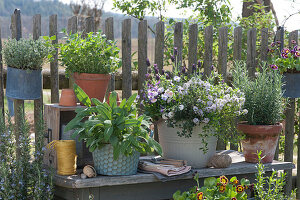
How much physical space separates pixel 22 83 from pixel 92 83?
1.61 feet

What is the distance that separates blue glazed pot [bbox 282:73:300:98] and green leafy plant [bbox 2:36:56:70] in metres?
2.06

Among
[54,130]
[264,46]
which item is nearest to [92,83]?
[54,130]

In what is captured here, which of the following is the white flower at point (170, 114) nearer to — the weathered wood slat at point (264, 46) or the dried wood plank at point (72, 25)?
the dried wood plank at point (72, 25)

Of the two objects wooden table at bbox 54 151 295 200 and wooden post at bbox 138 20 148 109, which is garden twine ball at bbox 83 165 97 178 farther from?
wooden post at bbox 138 20 148 109

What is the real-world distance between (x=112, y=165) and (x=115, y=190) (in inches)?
7.3

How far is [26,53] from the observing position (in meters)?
2.95

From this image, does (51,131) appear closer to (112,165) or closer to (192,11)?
(112,165)

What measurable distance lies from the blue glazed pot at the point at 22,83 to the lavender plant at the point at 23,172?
23 cm

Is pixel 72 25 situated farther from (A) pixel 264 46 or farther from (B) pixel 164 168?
(A) pixel 264 46

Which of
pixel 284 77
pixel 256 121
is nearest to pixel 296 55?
pixel 284 77

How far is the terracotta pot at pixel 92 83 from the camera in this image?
2990 millimetres

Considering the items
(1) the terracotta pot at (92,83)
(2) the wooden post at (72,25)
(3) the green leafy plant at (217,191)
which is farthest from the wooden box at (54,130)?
(3) the green leafy plant at (217,191)

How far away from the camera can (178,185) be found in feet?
9.85

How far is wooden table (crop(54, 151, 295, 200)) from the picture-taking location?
265 cm
